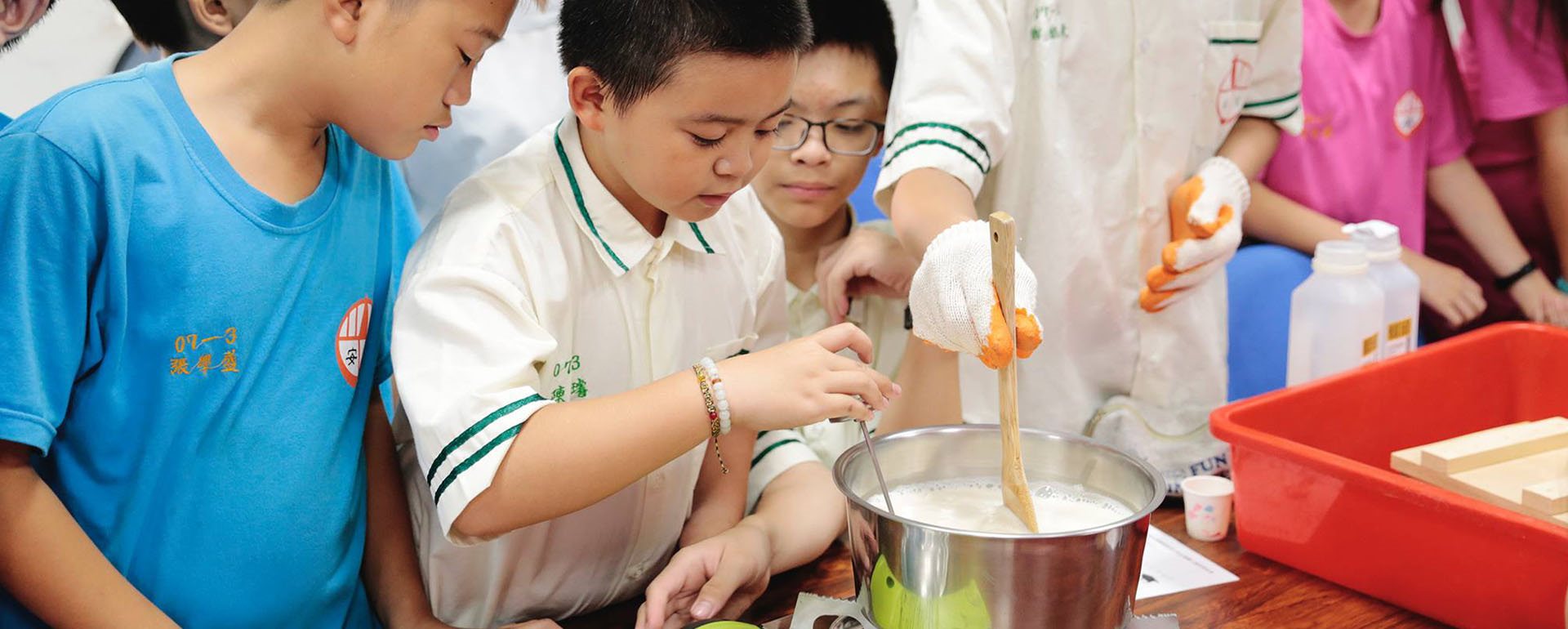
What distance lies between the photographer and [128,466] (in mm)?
1003

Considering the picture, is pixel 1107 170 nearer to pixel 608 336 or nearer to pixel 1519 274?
pixel 608 336

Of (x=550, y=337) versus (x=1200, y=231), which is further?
(x=1200, y=231)

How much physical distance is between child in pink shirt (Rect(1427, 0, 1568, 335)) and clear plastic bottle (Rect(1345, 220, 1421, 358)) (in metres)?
0.73

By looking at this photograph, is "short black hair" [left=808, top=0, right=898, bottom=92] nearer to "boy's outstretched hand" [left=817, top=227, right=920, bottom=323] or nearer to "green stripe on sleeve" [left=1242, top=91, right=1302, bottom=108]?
"boy's outstretched hand" [left=817, top=227, right=920, bottom=323]

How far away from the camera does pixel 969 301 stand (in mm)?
1044

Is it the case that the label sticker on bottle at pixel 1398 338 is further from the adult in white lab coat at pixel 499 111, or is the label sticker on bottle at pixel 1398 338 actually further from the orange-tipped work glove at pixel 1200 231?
the adult in white lab coat at pixel 499 111

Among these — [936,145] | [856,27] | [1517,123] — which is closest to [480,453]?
[936,145]

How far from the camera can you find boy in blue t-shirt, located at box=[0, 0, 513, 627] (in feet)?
3.04

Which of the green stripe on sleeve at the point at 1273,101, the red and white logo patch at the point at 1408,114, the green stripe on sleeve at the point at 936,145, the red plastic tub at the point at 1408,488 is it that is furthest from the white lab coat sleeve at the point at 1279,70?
the red and white logo patch at the point at 1408,114

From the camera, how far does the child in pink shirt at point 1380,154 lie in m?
2.09

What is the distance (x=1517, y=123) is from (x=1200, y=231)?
118 centimetres

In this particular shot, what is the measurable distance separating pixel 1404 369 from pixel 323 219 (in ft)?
4.05

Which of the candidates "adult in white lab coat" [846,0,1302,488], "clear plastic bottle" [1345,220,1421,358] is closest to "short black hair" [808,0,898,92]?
"adult in white lab coat" [846,0,1302,488]

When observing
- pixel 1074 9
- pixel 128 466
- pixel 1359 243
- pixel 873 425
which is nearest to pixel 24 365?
pixel 128 466
